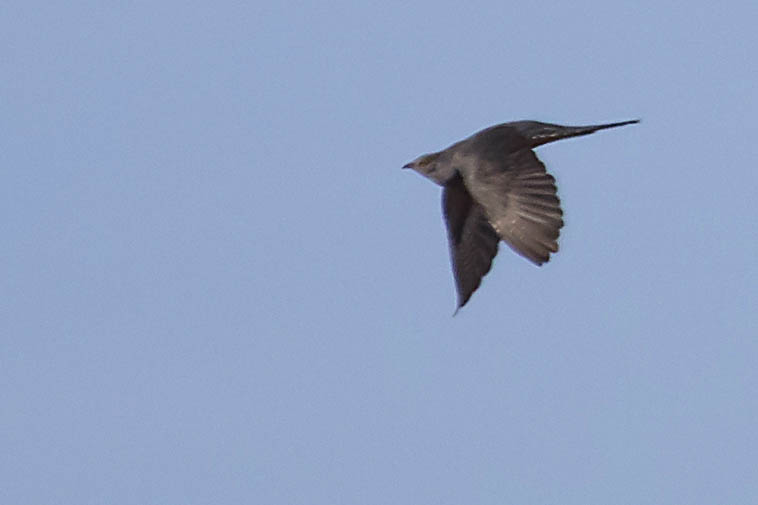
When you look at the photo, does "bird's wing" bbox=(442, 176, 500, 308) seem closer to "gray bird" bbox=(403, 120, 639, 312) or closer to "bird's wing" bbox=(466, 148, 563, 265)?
"gray bird" bbox=(403, 120, 639, 312)

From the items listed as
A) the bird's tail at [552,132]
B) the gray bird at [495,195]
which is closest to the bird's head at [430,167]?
the gray bird at [495,195]

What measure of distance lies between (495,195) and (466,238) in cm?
153

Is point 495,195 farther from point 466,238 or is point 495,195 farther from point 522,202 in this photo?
point 466,238

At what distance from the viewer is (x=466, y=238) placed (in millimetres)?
19484

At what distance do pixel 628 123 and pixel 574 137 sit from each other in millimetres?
832

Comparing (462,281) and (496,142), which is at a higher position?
(496,142)

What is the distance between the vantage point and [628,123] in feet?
59.9

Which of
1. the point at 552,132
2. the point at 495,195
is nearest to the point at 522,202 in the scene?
the point at 495,195

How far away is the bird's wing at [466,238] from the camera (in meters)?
18.9

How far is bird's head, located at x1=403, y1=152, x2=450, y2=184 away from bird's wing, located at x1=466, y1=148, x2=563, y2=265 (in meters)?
1.48

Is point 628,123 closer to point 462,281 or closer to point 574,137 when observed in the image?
point 574,137

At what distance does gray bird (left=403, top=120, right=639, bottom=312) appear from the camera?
17.8 meters

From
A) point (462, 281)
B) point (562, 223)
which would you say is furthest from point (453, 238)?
point (562, 223)

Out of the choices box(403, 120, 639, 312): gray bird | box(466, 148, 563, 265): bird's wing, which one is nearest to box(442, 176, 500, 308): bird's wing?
box(403, 120, 639, 312): gray bird
